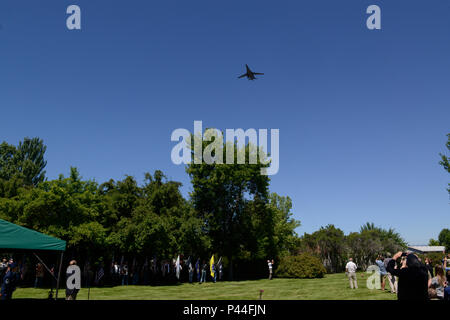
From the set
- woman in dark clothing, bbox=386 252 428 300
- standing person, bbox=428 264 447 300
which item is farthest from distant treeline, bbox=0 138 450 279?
woman in dark clothing, bbox=386 252 428 300

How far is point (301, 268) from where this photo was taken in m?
30.7

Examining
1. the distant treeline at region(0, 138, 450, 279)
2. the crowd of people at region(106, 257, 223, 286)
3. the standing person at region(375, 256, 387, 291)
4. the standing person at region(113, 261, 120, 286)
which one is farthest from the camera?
the crowd of people at region(106, 257, 223, 286)

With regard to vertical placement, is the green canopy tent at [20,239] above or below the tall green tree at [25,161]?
below

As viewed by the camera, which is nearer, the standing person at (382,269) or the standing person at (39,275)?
the standing person at (382,269)

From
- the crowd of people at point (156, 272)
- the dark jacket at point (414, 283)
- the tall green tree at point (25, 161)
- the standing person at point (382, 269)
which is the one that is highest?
the tall green tree at point (25, 161)

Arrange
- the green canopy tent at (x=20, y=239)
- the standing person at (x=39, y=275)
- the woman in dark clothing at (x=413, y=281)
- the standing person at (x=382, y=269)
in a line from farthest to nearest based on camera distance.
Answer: the standing person at (x=39, y=275), the standing person at (x=382, y=269), the green canopy tent at (x=20, y=239), the woman in dark clothing at (x=413, y=281)

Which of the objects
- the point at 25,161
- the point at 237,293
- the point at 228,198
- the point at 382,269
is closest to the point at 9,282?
the point at 237,293

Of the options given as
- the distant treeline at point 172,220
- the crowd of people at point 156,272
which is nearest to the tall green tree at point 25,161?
the distant treeline at point 172,220

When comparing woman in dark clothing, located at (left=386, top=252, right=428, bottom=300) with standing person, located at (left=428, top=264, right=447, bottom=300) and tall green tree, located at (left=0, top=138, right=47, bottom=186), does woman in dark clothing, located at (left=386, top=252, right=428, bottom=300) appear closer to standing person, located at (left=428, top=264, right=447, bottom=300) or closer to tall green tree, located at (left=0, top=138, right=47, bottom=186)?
standing person, located at (left=428, top=264, right=447, bottom=300)

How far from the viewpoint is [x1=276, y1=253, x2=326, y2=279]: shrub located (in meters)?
30.1

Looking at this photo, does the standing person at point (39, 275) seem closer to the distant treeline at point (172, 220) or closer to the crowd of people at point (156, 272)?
the distant treeline at point (172, 220)

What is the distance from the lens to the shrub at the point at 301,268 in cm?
3014
